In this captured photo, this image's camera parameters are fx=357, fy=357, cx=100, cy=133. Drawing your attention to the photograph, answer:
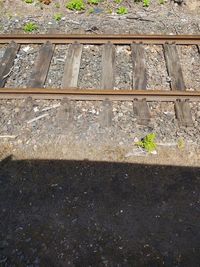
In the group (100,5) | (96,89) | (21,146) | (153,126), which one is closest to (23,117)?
(21,146)

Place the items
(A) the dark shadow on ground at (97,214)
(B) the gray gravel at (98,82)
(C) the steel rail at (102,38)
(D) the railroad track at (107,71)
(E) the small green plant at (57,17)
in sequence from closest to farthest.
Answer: (A) the dark shadow on ground at (97,214)
(B) the gray gravel at (98,82)
(D) the railroad track at (107,71)
(C) the steel rail at (102,38)
(E) the small green plant at (57,17)

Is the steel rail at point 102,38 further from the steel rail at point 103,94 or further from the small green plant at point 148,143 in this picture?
the small green plant at point 148,143

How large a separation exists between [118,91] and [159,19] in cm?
272

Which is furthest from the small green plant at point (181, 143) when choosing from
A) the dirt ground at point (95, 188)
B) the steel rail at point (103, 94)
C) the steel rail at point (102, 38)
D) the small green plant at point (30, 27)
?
the small green plant at point (30, 27)

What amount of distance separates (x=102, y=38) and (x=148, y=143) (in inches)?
112

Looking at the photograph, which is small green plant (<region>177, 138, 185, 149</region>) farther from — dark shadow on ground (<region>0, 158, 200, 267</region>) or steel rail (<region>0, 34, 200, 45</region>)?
steel rail (<region>0, 34, 200, 45</region>)

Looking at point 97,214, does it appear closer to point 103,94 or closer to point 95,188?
point 95,188

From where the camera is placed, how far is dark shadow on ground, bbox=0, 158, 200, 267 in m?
4.66

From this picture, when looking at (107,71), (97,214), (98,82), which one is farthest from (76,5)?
(97,214)

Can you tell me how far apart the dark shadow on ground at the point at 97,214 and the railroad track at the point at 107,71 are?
1.24 metres

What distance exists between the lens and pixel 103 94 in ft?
21.1

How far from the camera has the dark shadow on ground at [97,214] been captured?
466cm

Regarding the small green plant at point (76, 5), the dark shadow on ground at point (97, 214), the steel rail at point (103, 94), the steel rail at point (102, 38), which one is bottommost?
the dark shadow on ground at point (97, 214)

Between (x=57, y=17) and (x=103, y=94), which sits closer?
(x=103, y=94)
